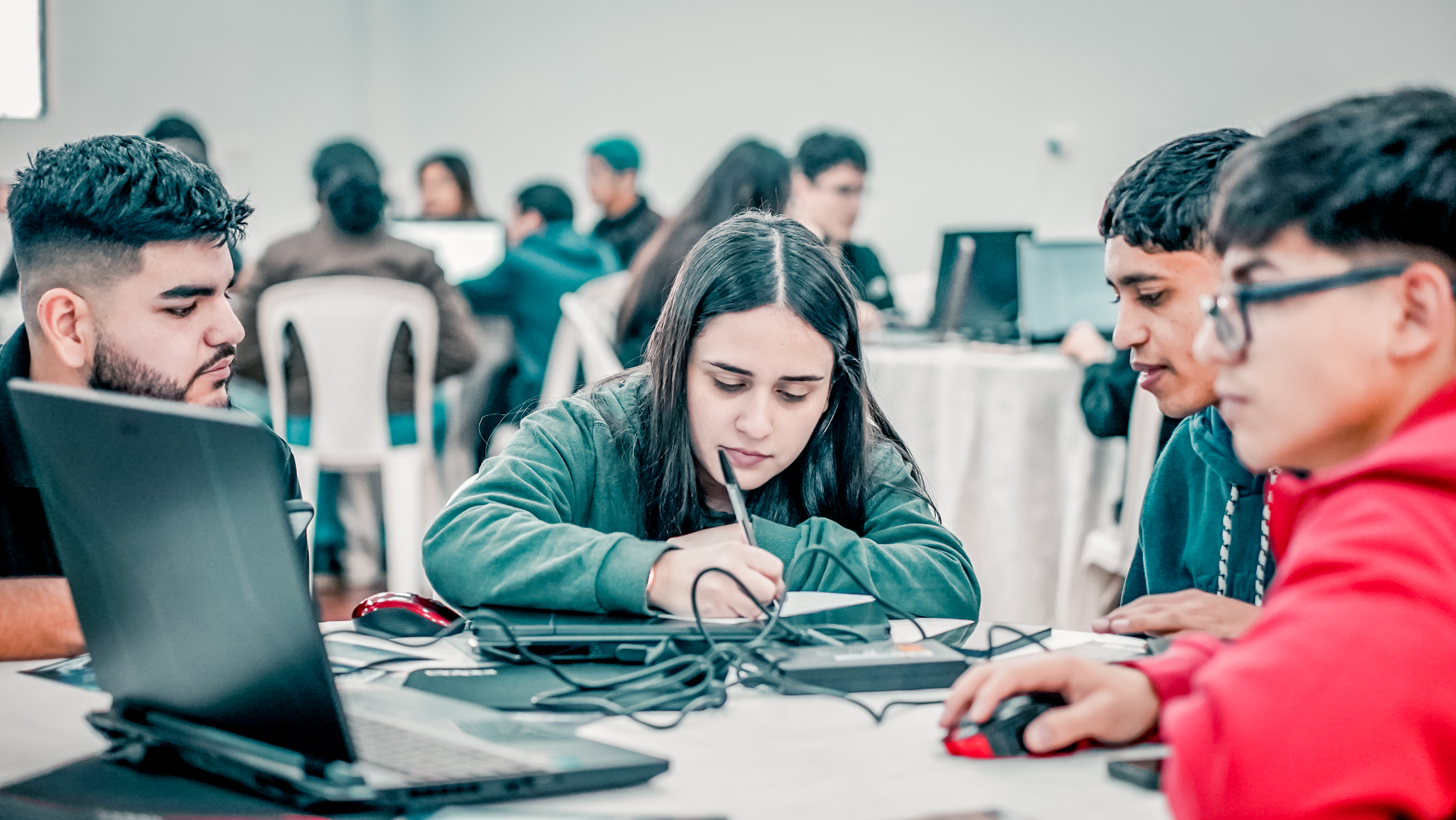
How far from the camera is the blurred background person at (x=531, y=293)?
12.8 ft

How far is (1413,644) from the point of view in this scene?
532 millimetres

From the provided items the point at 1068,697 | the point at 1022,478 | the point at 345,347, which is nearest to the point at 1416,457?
the point at 1068,697

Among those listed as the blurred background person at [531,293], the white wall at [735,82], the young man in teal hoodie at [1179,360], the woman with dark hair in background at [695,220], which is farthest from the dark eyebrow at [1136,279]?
the white wall at [735,82]

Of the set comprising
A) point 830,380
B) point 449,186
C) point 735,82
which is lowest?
point 830,380

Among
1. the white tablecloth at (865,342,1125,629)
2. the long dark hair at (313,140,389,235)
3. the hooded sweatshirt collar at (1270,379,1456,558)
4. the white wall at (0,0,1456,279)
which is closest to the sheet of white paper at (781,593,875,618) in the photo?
the hooded sweatshirt collar at (1270,379,1456,558)

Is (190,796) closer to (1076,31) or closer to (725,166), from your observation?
(725,166)

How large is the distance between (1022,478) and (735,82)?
3671mm

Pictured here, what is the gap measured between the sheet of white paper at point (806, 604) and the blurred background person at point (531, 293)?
Result: 2827mm

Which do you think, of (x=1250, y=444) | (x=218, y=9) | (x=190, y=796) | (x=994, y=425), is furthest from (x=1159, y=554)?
(x=218, y=9)

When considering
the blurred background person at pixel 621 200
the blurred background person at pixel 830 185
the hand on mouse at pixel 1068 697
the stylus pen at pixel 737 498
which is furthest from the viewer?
the blurred background person at pixel 621 200

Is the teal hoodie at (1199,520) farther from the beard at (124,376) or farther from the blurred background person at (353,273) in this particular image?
the blurred background person at (353,273)

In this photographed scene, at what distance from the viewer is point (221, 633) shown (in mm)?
655

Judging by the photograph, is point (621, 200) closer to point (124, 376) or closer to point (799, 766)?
point (124, 376)

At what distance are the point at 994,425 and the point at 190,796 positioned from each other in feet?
7.75
